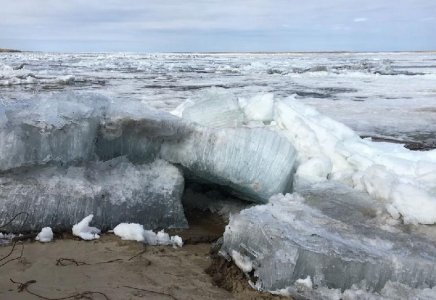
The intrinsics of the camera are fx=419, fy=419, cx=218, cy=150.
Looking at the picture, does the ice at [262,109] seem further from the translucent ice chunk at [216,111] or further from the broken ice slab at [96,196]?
the broken ice slab at [96,196]

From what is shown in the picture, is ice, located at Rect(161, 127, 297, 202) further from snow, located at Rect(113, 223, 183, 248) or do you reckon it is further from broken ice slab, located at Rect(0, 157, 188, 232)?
snow, located at Rect(113, 223, 183, 248)

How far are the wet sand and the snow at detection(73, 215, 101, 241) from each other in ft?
0.18

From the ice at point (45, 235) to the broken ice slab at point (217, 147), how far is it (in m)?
0.92

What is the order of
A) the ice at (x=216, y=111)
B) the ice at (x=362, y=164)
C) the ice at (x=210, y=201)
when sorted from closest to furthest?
the ice at (x=362, y=164) → the ice at (x=210, y=201) → the ice at (x=216, y=111)

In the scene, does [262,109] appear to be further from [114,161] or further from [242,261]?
[242,261]

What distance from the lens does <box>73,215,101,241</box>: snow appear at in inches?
130

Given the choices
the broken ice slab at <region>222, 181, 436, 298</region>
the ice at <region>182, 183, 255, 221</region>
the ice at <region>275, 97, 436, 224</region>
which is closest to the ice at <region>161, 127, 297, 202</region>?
the ice at <region>275, 97, 436, 224</region>

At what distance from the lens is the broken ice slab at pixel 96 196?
3.46 meters

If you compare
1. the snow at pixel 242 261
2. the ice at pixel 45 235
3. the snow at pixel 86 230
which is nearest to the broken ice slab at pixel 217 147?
the snow at pixel 86 230

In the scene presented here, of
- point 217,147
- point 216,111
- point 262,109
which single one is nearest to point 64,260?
point 217,147

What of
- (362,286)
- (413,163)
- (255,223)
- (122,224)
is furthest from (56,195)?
(413,163)

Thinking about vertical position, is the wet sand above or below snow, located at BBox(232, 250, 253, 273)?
below

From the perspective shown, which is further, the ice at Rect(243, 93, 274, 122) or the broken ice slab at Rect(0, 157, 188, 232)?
the ice at Rect(243, 93, 274, 122)

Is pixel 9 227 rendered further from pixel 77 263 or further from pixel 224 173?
pixel 224 173
